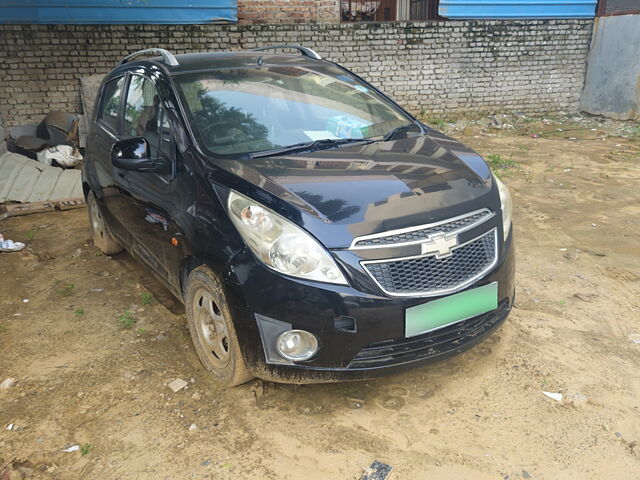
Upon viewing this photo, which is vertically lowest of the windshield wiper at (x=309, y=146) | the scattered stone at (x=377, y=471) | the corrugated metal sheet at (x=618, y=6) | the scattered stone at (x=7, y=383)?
the scattered stone at (x=7, y=383)

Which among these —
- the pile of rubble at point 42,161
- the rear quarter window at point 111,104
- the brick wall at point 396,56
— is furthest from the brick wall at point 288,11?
the rear quarter window at point 111,104

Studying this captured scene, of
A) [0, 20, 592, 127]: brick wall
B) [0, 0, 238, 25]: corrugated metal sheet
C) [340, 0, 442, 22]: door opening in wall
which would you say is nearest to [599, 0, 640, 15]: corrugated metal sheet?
[0, 20, 592, 127]: brick wall

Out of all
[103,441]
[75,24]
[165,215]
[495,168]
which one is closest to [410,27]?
[495,168]

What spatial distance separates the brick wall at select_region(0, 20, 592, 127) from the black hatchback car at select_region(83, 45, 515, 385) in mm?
6062

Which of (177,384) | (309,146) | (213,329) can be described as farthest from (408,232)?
(177,384)

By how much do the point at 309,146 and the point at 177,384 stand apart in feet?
4.79

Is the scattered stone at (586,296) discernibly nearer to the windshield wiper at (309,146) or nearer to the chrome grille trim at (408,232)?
the chrome grille trim at (408,232)

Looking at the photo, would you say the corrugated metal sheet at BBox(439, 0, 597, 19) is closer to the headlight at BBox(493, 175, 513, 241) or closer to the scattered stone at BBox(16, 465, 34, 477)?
the headlight at BBox(493, 175, 513, 241)

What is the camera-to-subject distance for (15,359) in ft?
10.2

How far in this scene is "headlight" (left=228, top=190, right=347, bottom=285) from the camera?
224 cm

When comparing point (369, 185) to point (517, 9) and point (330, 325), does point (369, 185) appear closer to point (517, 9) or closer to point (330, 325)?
point (330, 325)

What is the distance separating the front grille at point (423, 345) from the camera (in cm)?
234

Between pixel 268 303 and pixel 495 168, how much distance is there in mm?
5905

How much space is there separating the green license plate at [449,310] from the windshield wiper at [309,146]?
1.10 metres
